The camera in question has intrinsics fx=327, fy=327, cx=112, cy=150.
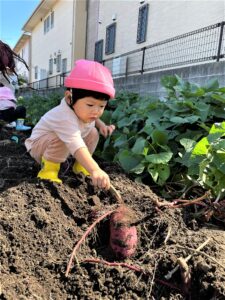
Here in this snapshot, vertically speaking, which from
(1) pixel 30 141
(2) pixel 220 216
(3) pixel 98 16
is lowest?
(2) pixel 220 216

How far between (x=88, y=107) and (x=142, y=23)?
894 cm

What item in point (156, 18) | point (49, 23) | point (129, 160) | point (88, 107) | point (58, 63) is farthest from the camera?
point (49, 23)

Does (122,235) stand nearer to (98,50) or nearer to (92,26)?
(98,50)

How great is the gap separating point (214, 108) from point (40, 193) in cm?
159

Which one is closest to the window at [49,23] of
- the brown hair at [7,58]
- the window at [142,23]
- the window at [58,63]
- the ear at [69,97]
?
the window at [58,63]

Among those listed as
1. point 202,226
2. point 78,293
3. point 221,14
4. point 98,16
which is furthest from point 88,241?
point 98,16

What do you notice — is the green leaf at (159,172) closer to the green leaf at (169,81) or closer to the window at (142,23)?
the green leaf at (169,81)

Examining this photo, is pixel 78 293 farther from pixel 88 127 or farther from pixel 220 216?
Answer: pixel 88 127

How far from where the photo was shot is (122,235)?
60.6 inches

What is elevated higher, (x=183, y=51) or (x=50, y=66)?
(x=50, y=66)

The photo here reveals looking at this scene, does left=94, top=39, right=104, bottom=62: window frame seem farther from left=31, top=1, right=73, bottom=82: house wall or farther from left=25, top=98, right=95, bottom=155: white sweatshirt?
left=25, top=98, right=95, bottom=155: white sweatshirt

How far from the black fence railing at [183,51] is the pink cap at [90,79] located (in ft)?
12.9

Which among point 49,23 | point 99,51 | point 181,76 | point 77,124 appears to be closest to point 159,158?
point 77,124

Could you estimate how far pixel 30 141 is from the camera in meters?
2.46
